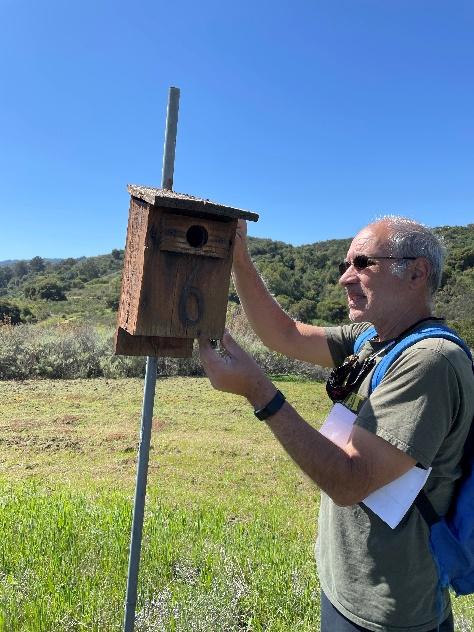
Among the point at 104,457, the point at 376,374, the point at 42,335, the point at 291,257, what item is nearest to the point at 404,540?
the point at 376,374

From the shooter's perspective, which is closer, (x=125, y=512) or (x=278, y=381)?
(x=125, y=512)

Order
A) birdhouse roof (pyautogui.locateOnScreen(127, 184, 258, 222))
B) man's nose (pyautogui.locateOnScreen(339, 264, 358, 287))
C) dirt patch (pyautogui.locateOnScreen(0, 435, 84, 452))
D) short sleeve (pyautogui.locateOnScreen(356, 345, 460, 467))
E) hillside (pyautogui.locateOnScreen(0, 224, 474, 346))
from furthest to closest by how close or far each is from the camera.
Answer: hillside (pyautogui.locateOnScreen(0, 224, 474, 346)) → dirt patch (pyautogui.locateOnScreen(0, 435, 84, 452)) → man's nose (pyautogui.locateOnScreen(339, 264, 358, 287)) → birdhouse roof (pyautogui.locateOnScreen(127, 184, 258, 222)) → short sleeve (pyautogui.locateOnScreen(356, 345, 460, 467))

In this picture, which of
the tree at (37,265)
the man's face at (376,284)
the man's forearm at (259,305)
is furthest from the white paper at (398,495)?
the tree at (37,265)

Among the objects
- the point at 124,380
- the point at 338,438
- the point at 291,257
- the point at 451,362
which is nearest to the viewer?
the point at 451,362

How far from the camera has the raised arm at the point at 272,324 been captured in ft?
8.63

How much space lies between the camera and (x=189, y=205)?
1840 mm

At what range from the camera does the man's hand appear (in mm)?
1687

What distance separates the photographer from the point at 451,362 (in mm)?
1585

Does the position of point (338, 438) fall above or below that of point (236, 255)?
below

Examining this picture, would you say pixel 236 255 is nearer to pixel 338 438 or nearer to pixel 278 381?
pixel 338 438

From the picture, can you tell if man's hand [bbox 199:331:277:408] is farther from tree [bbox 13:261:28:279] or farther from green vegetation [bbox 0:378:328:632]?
tree [bbox 13:261:28:279]

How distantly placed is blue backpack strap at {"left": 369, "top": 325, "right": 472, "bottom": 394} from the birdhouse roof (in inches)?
28.5

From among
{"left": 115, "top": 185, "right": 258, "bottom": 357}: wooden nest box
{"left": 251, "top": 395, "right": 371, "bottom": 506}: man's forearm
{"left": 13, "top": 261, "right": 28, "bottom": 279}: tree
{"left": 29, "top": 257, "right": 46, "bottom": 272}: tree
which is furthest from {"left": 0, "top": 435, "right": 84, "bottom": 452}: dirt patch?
{"left": 29, "top": 257, "right": 46, "bottom": 272}: tree

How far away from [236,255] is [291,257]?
40.5 meters
